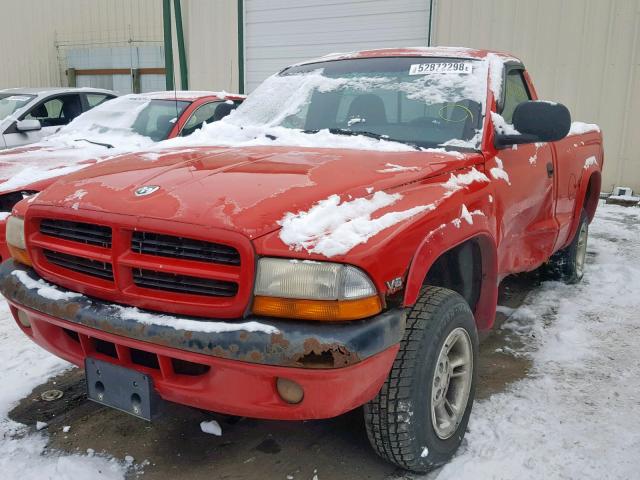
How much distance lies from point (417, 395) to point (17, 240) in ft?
6.07

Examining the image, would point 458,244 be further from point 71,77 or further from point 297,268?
point 71,77

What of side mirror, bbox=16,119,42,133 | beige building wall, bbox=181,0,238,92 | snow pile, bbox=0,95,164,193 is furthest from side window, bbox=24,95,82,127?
beige building wall, bbox=181,0,238,92

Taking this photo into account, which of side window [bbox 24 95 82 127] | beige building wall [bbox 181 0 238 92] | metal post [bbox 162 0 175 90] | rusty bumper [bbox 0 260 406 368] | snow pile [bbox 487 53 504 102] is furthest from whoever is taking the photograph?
beige building wall [bbox 181 0 238 92]

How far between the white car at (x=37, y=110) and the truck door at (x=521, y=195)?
573 cm

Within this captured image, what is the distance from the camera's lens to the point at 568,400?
3.08 meters

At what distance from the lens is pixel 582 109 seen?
916 centimetres

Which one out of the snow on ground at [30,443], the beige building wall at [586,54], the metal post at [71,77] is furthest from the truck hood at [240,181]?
the metal post at [71,77]

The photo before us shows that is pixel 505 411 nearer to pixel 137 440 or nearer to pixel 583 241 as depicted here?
pixel 137 440

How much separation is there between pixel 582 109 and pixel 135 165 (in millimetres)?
8258

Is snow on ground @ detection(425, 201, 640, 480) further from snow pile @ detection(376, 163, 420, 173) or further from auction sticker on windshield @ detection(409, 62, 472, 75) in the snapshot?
auction sticker on windshield @ detection(409, 62, 472, 75)

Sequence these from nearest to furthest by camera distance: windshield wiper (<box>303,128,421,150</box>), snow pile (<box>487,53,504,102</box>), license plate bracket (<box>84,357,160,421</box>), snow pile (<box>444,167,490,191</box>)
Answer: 1. license plate bracket (<box>84,357,160,421</box>)
2. snow pile (<box>444,167,490,191</box>)
3. windshield wiper (<box>303,128,421,150</box>)
4. snow pile (<box>487,53,504,102</box>)

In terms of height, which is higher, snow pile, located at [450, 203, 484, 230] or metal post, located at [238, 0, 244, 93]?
metal post, located at [238, 0, 244, 93]

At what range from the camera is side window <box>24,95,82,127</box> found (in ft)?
25.4

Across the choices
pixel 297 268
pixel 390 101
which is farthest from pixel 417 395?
pixel 390 101
